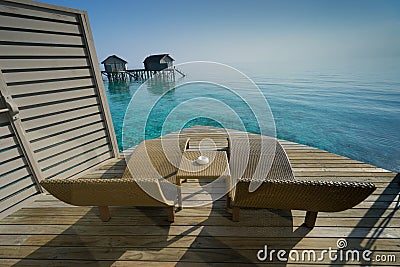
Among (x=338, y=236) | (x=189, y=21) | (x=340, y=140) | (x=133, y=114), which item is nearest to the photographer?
(x=338, y=236)

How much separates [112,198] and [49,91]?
5.35 ft

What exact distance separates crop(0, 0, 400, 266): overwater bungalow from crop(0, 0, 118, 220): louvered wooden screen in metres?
0.01

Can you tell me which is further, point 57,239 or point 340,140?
point 340,140

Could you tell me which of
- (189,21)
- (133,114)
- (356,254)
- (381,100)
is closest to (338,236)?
(356,254)

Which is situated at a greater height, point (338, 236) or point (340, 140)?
point (338, 236)

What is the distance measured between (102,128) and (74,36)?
1233 mm

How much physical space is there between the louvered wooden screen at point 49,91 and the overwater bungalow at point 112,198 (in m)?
0.01

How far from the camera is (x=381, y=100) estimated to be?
11.1 meters

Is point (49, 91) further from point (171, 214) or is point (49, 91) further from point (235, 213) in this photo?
point (235, 213)

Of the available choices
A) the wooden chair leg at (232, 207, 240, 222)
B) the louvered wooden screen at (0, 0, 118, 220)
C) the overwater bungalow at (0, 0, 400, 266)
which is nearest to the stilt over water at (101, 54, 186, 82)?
the louvered wooden screen at (0, 0, 118, 220)

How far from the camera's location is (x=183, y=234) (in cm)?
154

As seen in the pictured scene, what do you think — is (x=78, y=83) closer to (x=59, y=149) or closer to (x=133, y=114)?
(x=59, y=149)

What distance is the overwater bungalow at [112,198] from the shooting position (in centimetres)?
132

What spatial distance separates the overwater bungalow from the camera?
1324 millimetres
